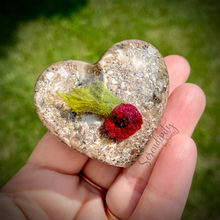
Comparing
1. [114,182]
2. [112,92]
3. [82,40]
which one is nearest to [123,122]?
[112,92]

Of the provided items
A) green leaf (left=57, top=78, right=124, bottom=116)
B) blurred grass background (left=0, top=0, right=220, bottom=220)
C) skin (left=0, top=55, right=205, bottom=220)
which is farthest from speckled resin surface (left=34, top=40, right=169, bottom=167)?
blurred grass background (left=0, top=0, right=220, bottom=220)

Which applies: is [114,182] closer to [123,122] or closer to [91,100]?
[123,122]

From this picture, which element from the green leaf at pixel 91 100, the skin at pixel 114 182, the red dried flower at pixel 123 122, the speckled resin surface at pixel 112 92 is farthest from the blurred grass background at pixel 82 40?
the red dried flower at pixel 123 122

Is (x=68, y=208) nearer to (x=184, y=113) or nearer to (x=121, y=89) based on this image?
(x=121, y=89)

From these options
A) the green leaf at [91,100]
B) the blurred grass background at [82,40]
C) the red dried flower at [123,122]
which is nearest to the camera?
the red dried flower at [123,122]

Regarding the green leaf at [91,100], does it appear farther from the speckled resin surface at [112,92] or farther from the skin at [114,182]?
the skin at [114,182]
